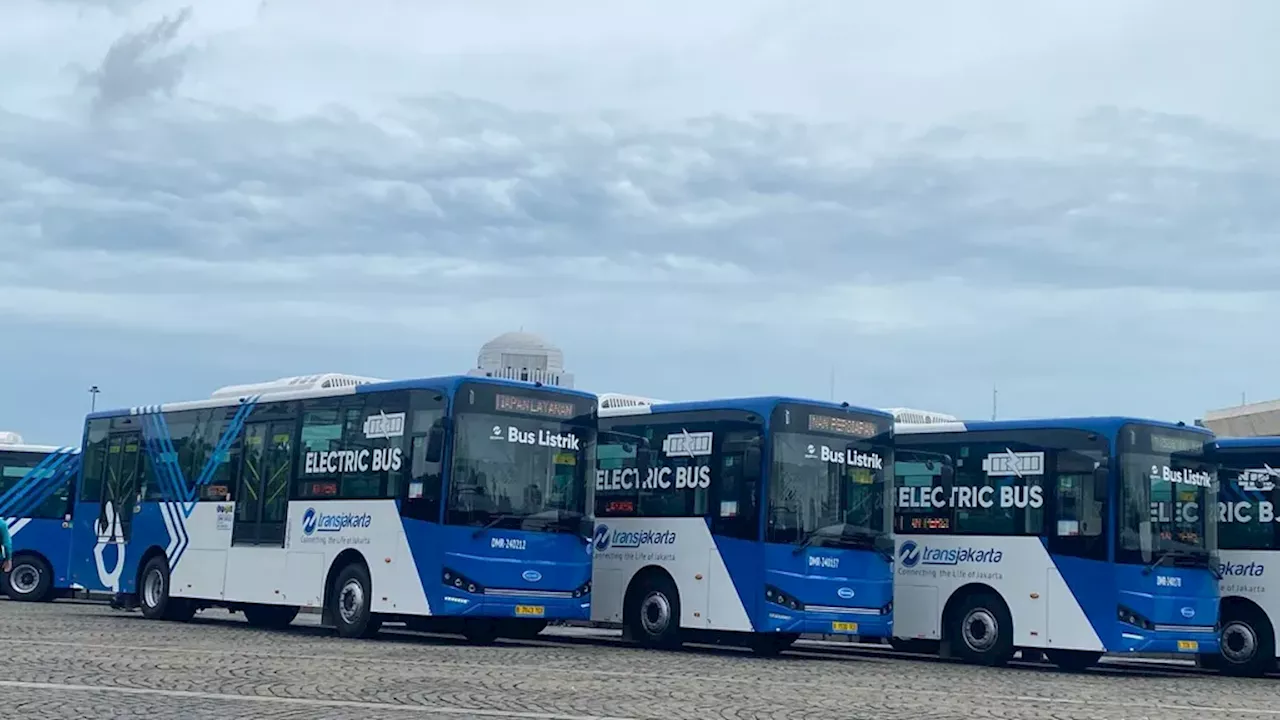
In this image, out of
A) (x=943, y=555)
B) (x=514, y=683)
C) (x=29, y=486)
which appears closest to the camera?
(x=514, y=683)

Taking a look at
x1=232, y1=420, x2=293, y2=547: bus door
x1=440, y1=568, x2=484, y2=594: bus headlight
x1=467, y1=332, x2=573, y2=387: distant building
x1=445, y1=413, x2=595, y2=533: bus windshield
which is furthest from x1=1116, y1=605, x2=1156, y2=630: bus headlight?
x1=467, y1=332, x2=573, y2=387: distant building

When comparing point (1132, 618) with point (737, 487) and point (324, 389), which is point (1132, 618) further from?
point (324, 389)

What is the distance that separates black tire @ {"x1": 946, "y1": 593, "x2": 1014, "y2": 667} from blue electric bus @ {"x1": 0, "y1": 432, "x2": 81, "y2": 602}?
1839cm

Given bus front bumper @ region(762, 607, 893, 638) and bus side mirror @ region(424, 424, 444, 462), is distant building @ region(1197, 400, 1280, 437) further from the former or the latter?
bus side mirror @ region(424, 424, 444, 462)

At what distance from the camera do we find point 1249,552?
22406 mm

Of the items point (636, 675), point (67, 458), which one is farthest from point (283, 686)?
point (67, 458)

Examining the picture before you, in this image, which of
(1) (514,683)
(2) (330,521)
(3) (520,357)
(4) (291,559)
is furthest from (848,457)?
(3) (520,357)

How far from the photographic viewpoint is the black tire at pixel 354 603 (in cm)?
2123

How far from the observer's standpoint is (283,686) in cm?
1383

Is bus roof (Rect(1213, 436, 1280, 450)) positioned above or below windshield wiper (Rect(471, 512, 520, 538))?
A: above

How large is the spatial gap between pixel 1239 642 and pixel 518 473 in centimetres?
944

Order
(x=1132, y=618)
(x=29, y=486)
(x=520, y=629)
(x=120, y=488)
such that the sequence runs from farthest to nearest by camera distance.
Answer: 1. (x=29, y=486)
2. (x=120, y=488)
3. (x=520, y=629)
4. (x=1132, y=618)

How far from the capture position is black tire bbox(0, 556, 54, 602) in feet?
109

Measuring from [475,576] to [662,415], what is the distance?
11.7 feet
